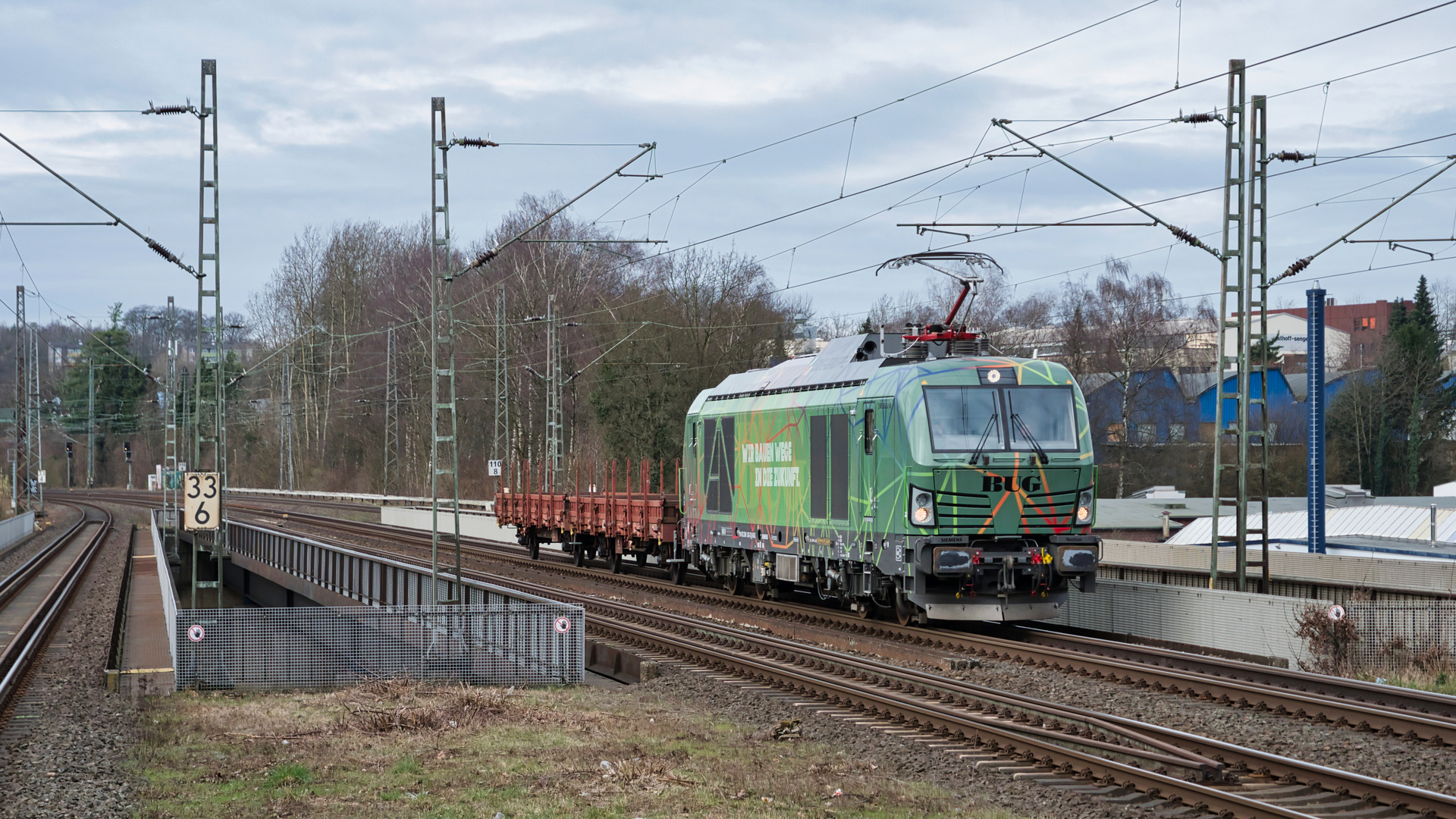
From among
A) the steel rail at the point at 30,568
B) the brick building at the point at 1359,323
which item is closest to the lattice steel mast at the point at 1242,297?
the steel rail at the point at 30,568

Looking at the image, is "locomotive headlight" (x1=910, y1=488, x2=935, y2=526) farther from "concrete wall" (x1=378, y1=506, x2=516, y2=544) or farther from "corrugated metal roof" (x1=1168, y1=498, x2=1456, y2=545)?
"concrete wall" (x1=378, y1=506, x2=516, y2=544)

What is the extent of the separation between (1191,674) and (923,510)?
184 inches

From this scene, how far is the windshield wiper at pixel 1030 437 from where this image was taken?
19188 millimetres

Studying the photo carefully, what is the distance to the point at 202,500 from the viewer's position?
76.9 feet

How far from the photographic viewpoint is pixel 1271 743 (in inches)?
467

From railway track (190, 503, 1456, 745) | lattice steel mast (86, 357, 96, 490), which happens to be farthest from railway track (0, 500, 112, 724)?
lattice steel mast (86, 357, 96, 490)

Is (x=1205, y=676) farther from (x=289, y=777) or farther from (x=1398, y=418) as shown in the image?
(x=1398, y=418)

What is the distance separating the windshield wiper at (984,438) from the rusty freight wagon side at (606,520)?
10146 mm

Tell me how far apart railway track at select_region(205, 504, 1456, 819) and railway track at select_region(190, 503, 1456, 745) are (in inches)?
73.6

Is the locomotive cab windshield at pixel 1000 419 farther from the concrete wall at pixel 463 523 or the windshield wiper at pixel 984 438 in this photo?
the concrete wall at pixel 463 523

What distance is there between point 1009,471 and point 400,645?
27.7 feet

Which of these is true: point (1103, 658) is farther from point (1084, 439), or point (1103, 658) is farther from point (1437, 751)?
point (1437, 751)

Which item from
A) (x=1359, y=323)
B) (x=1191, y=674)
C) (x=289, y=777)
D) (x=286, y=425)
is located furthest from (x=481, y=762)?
(x=1359, y=323)

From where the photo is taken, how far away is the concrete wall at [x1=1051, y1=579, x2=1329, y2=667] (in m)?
17.4
